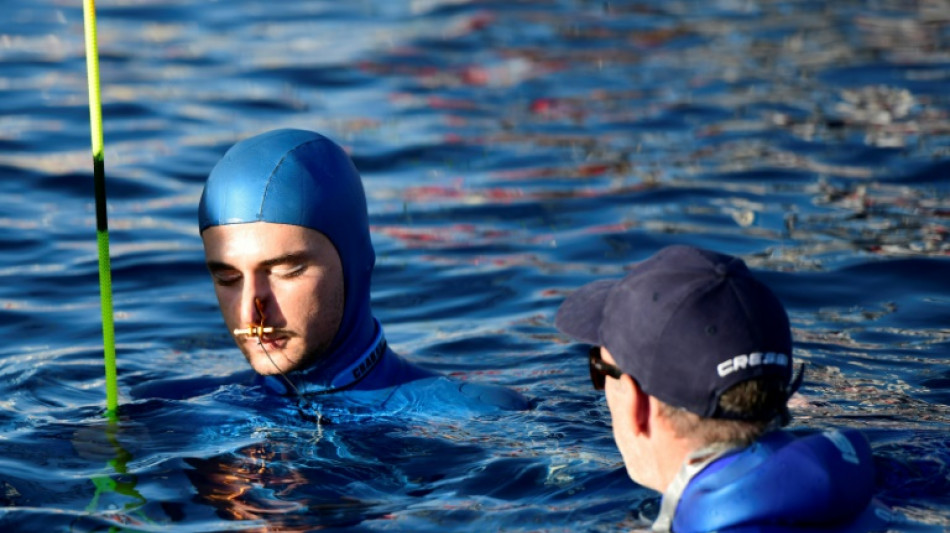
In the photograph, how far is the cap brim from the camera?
415cm

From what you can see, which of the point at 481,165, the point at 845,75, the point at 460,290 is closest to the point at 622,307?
the point at 460,290

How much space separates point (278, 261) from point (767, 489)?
2.22 metres

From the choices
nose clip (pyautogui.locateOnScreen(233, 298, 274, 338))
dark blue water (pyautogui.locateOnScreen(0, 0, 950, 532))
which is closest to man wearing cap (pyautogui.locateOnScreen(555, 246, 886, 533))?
dark blue water (pyautogui.locateOnScreen(0, 0, 950, 532))

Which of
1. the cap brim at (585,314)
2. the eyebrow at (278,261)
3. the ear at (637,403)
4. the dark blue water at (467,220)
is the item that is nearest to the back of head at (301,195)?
the eyebrow at (278,261)

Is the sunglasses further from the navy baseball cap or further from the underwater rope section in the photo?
the underwater rope section

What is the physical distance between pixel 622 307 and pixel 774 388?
467 mm

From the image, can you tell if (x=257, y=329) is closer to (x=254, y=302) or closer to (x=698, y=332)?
(x=254, y=302)

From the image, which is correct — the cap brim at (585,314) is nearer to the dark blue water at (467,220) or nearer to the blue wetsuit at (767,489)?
the blue wetsuit at (767,489)

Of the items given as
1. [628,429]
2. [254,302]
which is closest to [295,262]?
[254,302]

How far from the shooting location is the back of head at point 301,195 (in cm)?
545

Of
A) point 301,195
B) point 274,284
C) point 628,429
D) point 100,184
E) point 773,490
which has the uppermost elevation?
point 100,184

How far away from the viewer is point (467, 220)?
1002 centimetres

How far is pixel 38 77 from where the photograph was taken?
1375 centimetres

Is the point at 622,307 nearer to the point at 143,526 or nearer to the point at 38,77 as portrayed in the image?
the point at 143,526
